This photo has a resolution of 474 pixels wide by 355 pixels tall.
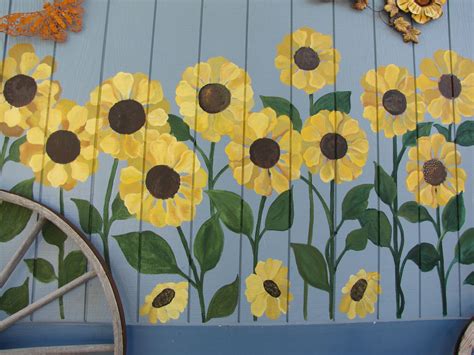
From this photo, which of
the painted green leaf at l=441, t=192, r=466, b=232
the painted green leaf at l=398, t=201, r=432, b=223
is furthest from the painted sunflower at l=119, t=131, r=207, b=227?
the painted green leaf at l=441, t=192, r=466, b=232

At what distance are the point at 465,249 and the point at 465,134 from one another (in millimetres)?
397

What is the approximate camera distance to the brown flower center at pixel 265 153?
53.9 inches

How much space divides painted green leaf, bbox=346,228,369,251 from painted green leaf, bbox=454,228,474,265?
1.08 ft

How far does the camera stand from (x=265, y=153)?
1375mm

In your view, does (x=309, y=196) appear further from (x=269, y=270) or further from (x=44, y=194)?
(x=44, y=194)

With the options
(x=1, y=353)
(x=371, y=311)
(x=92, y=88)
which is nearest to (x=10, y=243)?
(x=1, y=353)

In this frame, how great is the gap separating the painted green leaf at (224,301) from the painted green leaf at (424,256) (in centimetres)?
59

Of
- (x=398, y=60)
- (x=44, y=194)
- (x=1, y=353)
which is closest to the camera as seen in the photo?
(x=1, y=353)

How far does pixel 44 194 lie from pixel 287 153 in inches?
30.1

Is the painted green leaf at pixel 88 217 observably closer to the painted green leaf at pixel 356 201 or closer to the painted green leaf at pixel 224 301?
the painted green leaf at pixel 224 301

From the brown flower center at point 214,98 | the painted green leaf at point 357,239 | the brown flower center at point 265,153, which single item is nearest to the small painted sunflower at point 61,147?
the brown flower center at point 214,98

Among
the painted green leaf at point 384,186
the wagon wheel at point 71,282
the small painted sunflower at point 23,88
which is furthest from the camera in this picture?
the painted green leaf at point 384,186

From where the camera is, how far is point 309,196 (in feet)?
4.53

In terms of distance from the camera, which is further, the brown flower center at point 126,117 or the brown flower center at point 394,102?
the brown flower center at point 394,102
